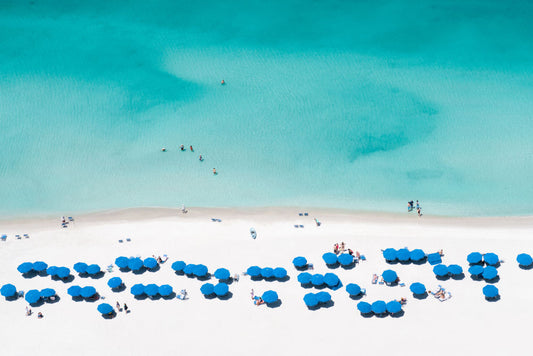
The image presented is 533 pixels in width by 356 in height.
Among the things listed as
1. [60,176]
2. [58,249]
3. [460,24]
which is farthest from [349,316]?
[460,24]

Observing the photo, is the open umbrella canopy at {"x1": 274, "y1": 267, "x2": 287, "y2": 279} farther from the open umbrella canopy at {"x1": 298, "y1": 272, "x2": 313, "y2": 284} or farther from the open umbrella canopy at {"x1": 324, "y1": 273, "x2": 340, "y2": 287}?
the open umbrella canopy at {"x1": 324, "y1": 273, "x2": 340, "y2": 287}

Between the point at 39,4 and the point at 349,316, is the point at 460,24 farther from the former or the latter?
the point at 39,4

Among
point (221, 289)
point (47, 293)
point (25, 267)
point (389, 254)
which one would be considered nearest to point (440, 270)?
point (389, 254)

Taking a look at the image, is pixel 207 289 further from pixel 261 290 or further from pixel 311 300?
pixel 311 300

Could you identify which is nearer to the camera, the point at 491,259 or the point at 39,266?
the point at 491,259

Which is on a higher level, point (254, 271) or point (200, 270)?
point (200, 270)

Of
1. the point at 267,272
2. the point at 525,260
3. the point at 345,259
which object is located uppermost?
the point at 345,259

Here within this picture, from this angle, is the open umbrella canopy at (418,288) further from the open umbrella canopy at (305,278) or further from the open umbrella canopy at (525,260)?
the open umbrella canopy at (525,260)
